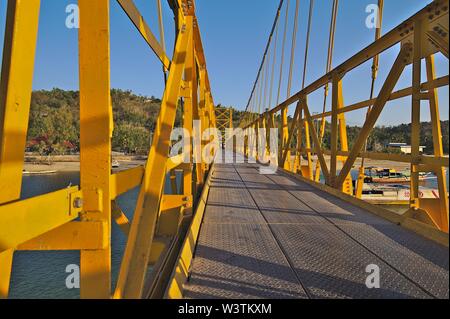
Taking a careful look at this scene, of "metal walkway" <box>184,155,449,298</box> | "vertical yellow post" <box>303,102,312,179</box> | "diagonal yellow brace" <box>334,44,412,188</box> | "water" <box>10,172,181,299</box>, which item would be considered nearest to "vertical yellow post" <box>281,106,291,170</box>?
"vertical yellow post" <box>303,102,312,179</box>

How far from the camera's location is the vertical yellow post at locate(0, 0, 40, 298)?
854 mm

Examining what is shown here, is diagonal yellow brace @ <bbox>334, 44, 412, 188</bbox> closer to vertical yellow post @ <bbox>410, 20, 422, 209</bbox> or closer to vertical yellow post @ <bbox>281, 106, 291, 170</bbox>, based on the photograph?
vertical yellow post @ <bbox>410, 20, 422, 209</bbox>

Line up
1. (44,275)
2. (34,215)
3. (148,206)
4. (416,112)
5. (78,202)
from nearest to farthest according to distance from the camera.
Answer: (34,215), (78,202), (148,206), (416,112), (44,275)

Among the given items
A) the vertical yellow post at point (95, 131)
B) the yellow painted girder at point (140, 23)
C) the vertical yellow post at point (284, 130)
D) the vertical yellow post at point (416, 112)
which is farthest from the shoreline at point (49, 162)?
the vertical yellow post at point (284, 130)

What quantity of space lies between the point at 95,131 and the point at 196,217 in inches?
52.8

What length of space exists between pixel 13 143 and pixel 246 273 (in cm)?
108

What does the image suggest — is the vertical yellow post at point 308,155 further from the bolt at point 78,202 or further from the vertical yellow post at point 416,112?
the bolt at point 78,202

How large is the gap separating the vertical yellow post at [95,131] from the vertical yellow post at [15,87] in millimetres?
178

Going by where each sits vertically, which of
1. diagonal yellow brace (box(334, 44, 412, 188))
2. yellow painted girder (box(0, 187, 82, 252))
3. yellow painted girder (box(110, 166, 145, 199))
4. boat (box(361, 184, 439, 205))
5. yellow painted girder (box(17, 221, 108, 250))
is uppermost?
diagonal yellow brace (box(334, 44, 412, 188))

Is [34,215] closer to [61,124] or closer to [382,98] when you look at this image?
[61,124]

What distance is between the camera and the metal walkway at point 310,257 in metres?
1.31

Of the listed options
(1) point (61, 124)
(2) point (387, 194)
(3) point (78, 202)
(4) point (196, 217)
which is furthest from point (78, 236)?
(2) point (387, 194)

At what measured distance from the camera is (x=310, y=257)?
1.69 metres
